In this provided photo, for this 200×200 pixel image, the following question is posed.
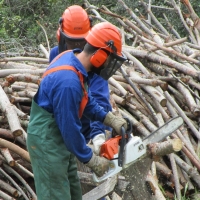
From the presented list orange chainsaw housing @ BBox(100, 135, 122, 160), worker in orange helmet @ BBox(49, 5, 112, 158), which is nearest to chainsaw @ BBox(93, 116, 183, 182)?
orange chainsaw housing @ BBox(100, 135, 122, 160)

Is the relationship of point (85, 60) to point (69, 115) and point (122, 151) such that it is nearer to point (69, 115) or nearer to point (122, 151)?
point (69, 115)

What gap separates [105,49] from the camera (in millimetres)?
3500

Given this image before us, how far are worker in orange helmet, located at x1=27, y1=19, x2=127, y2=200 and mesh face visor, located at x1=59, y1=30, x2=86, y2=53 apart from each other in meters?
0.88

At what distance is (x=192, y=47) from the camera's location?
7.47 meters

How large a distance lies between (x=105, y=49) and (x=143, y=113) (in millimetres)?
2599

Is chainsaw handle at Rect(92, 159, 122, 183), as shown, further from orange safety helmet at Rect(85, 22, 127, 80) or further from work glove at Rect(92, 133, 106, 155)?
orange safety helmet at Rect(85, 22, 127, 80)

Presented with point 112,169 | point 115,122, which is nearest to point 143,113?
point 115,122

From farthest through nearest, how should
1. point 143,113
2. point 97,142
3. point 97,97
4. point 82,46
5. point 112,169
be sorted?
point 143,113 < point 82,46 < point 97,97 < point 97,142 < point 112,169

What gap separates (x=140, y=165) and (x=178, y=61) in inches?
120

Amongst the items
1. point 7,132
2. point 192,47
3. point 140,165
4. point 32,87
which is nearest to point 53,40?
point 192,47

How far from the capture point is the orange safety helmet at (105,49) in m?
3.49

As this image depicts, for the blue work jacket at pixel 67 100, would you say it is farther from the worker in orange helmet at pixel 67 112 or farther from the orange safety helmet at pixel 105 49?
the orange safety helmet at pixel 105 49

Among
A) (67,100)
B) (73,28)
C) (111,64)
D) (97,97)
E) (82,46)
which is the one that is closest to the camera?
(67,100)

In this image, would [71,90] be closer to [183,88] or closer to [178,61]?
[183,88]
